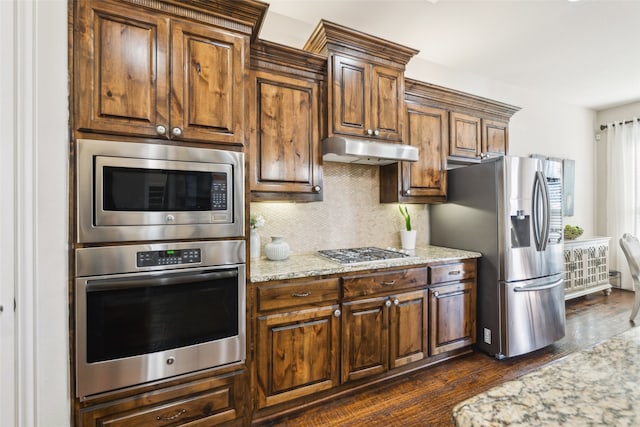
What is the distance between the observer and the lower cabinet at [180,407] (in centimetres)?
144

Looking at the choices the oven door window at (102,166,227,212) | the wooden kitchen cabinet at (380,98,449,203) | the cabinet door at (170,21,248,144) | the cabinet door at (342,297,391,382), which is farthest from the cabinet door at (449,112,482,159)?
the oven door window at (102,166,227,212)

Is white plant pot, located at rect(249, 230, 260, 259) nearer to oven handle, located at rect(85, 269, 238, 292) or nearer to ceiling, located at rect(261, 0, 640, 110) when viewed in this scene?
oven handle, located at rect(85, 269, 238, 292)

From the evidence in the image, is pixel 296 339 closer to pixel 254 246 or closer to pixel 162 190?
pixel 254 246

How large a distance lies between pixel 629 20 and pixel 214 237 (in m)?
3.96

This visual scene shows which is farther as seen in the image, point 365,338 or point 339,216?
point 339,216

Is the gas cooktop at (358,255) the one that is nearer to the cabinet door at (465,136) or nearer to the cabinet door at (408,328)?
the cabinet door at (408,328)

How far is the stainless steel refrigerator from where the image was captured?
253 cm

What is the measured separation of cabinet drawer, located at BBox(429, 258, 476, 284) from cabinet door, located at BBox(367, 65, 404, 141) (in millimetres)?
1125

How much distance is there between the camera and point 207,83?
64.9 inches

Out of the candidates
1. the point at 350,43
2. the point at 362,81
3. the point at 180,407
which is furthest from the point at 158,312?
the point at 350,43

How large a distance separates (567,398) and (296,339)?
156 cm

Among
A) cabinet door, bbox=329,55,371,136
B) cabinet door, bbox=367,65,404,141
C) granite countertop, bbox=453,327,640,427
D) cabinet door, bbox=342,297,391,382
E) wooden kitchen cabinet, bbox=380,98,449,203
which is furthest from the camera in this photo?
wooden kitchen cabinet, bbox=380,98,449,203

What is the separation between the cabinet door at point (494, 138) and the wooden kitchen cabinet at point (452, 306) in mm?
1354

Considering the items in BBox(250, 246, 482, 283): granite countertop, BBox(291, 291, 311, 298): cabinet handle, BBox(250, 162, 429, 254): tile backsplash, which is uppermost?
BBox(250, 162, 429, 254): tile backsplash
